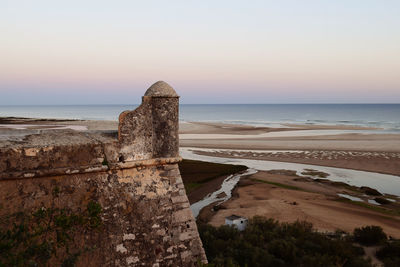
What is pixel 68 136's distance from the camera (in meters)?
5.40

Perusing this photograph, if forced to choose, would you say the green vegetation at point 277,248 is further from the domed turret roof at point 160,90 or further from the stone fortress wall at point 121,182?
the domed turret roof at point 160,90

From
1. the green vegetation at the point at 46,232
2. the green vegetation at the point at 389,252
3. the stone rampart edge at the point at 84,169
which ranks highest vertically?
the stone rampart edge at the point at 84,169

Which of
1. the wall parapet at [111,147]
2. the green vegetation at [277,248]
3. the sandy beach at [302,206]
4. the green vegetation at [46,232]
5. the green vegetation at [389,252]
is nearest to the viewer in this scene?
the green vegetation at [46,232]

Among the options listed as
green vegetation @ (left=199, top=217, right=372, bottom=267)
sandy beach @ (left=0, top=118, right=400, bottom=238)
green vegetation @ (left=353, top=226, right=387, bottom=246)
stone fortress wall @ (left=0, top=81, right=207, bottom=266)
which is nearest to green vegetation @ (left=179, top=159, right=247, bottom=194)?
sandy beach @ (left=0, top=118, right=400, bottom=238)

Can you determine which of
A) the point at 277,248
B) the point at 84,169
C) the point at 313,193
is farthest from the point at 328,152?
the point at 84,169

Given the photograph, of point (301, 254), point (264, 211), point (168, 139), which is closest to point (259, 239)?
point (301, 254)

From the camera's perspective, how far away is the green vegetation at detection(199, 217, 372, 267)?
9094 millimetres

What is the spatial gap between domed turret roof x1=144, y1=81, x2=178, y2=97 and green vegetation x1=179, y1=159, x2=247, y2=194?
16356 millimetres

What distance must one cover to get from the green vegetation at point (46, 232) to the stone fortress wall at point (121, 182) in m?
0.12

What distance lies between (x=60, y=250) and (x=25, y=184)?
4.04ft

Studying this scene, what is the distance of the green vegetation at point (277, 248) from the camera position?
9.09 metres

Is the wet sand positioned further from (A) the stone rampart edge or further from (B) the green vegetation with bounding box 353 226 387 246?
(A) the stone rampart edge

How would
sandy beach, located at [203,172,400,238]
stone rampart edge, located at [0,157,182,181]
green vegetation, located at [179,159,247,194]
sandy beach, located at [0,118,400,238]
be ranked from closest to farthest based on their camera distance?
stone rampart edge, located at [0,157,182,181]
sandy beach, located at [203,172,400,238]
sandy beach, located at [0,118,400,238]
green vegetation, located at [179,159,247,194]

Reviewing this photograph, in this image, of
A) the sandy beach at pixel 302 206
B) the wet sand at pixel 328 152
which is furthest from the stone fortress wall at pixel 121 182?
the wet sand at pixel 328 152
